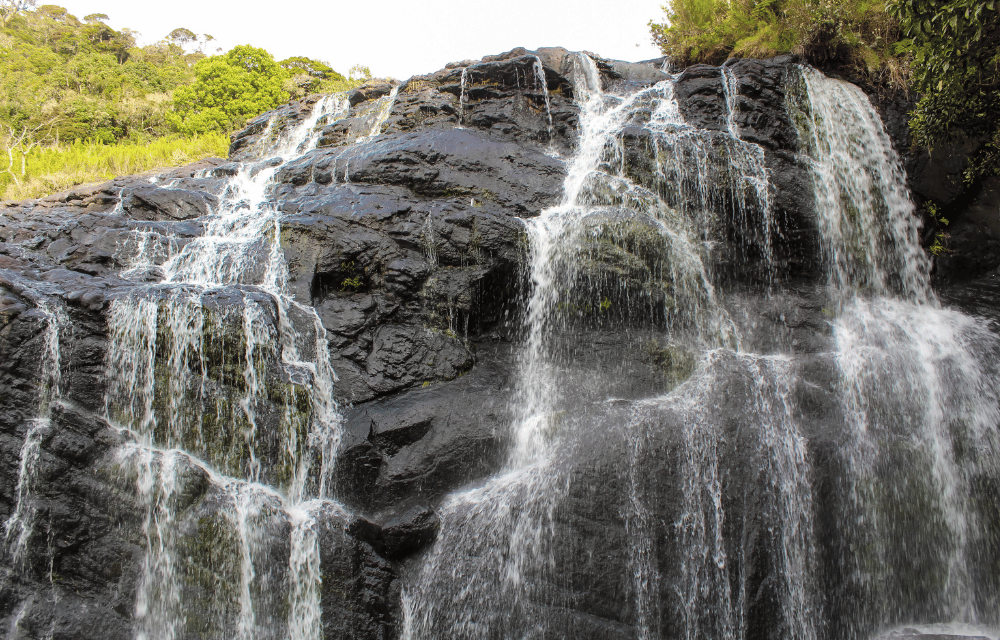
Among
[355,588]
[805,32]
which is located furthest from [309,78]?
[355,588]

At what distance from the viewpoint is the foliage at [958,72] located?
278 inches

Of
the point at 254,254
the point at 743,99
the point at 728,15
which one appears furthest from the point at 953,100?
the point at 254,254

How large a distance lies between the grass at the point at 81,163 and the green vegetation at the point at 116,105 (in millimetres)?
28

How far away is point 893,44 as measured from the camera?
11109mm

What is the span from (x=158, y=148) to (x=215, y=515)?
14.9 meters

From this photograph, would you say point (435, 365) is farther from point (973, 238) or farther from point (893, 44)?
point (893, 44)

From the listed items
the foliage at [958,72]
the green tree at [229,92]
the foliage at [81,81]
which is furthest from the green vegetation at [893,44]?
the foliage at [81,81]

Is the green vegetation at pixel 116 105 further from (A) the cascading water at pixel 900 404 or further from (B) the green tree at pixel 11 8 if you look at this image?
(A) the cascading water at pixel 900 404

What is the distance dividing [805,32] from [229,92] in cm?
2207

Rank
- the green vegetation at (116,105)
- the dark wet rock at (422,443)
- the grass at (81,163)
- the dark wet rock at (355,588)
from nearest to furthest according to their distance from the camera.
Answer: the dark wet rock at (355,588), the dark wet rock at (422,443), the grass at (81,163), the green vegetation at (116,105)

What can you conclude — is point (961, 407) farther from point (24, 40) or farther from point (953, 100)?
point (24, 40)

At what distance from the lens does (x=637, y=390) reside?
764 cm

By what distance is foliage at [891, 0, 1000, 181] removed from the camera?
23.2 ft

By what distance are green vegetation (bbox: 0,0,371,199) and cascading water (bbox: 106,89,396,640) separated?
10614 mm
